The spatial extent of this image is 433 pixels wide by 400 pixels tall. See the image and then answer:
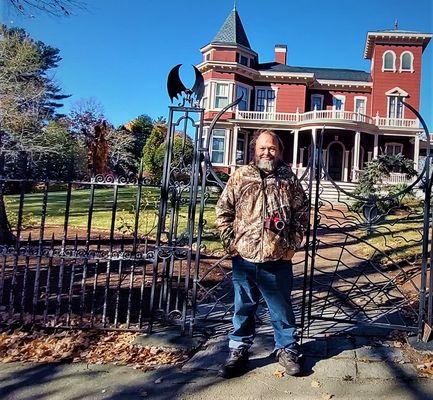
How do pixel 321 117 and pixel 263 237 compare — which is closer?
pixel 263 237

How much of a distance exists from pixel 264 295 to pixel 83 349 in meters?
1.71

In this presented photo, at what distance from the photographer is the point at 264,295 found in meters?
3.24

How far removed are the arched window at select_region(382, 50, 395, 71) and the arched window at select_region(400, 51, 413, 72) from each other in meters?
0.60

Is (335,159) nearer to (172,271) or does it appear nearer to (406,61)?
(406,61)

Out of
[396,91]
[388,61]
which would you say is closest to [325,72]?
[388,61]

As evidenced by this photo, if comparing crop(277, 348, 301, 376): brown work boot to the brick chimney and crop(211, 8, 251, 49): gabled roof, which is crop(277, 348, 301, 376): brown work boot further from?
the brick chimney

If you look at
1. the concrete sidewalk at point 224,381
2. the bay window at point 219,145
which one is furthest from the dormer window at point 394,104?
the concrete sidewalk at point 224,381

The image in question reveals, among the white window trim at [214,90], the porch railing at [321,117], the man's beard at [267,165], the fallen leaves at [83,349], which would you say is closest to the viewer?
the man's beard at [267,165]

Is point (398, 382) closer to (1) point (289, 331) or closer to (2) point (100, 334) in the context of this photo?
(1) point (289, 331)

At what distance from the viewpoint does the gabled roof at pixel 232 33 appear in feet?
92.8

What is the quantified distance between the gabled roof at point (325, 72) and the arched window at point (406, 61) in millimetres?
2275

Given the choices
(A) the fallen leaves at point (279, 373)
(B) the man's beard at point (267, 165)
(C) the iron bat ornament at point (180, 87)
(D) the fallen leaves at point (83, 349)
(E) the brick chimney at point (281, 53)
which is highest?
(E) the brick chimney at point (281, 53)

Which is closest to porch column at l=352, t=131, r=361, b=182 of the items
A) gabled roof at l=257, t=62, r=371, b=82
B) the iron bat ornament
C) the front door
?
the front door

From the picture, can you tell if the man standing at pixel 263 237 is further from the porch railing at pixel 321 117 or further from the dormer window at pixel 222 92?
the dormer window at pixel 222 92
